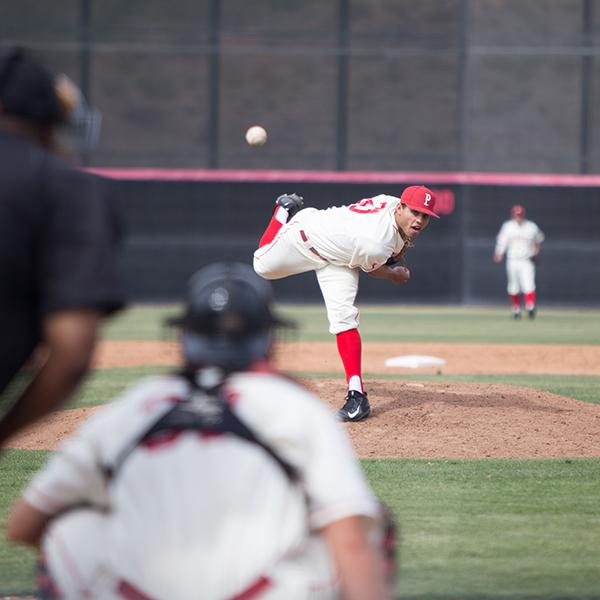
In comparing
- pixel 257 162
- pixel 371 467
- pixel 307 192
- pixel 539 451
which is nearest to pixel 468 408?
pixel 539 451

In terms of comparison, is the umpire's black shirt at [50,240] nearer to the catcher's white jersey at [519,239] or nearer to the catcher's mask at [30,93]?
the catcher's mask at [30,93]

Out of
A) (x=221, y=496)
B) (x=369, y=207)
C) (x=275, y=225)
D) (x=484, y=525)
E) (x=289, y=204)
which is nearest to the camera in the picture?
(x=221, y=496)

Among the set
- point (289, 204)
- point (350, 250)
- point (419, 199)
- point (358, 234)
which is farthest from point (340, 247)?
point (289, 204)

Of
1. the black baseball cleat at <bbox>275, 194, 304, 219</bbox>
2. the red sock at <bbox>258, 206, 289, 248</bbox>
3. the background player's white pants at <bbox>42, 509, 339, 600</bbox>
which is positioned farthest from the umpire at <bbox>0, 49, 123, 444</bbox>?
the black baseball cleat at <bbox>275, 194, 304, 219</bbox>

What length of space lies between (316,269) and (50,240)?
660 cm

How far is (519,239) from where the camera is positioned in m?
23.7

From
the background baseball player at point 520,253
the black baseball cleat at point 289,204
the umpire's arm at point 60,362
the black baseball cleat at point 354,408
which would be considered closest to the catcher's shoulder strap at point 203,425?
the umpire's arm at point 60,362

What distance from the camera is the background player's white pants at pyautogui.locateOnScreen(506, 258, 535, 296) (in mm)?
23359

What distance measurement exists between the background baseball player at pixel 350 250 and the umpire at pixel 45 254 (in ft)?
19.7

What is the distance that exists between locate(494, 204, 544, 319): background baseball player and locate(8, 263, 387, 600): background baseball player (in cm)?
2102

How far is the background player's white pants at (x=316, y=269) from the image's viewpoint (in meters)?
8.91

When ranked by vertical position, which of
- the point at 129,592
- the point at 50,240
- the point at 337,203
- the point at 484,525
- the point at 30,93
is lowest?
the point at 484,525

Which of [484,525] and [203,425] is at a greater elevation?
[203,425]

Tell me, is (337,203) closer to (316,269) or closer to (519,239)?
(519,239)
